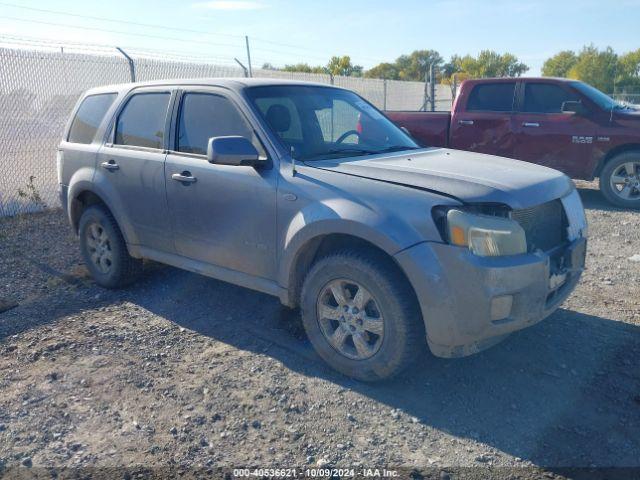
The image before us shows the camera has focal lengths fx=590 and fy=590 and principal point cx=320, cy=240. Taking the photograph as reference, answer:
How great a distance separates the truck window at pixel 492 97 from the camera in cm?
950

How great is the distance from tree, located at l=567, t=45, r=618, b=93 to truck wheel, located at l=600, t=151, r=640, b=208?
181ft

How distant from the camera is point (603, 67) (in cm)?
5984

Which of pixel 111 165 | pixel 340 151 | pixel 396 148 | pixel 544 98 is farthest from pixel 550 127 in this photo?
pixel 111 165

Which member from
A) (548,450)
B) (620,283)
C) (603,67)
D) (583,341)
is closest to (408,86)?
(620,283)

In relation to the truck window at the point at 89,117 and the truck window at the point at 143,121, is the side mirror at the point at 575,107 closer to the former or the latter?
the truck window at the point at 143,121

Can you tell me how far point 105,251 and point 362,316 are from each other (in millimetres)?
2877

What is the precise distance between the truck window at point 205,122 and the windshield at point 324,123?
184 mm

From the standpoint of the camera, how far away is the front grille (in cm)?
342

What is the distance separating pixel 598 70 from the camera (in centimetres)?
5916

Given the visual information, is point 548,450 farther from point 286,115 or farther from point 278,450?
point 286,115

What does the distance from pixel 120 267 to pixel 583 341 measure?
3794mm

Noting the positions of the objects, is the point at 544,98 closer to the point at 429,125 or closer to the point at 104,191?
the point at 429,125

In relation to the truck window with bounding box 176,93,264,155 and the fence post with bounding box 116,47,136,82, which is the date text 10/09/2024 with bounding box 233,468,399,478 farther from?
the fence post with bounding box 116,47,136,82

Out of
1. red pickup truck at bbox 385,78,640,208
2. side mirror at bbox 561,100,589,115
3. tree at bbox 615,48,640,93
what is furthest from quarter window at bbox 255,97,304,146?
tree at bbox 615,48,640,93
